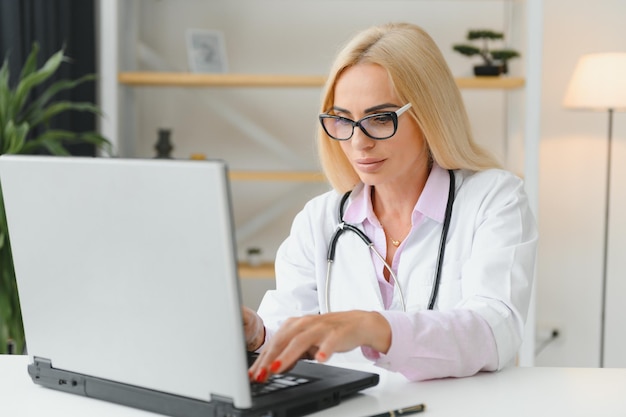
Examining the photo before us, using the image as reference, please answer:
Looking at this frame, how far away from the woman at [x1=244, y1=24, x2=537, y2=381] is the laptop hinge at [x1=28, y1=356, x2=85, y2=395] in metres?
0.31

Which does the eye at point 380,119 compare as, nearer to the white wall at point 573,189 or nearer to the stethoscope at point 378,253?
the stethoscope at point 378,253

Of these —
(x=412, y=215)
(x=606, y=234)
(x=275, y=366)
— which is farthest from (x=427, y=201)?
(x=606, y=234)

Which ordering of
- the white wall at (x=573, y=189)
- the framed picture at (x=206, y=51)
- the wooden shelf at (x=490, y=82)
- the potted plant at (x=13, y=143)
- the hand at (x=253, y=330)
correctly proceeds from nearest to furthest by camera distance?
the hand at (x=253, y=330) → the potted plant at (x=13, y=143) → the wooden shelf at (x=490, y=82) → the framed picture at (x=206, y=51) → the white wall at (x=573, y=189)

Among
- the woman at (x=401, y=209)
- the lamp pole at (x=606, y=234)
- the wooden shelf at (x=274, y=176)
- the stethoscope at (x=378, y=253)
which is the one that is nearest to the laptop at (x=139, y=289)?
the woman at (x=401, y=209)

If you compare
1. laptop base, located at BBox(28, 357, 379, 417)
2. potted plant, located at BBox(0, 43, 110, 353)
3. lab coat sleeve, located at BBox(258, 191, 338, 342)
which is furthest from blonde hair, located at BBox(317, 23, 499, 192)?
potted plant, located at BBox(0, 43, 110, 353)

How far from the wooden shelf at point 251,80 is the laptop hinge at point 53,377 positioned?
80.3 inches

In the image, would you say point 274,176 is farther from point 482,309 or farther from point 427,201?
point 482,309

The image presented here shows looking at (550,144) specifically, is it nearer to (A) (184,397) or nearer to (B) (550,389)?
(B) (550,389)

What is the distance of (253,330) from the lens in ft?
4.82

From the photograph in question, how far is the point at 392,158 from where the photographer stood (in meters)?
1.73

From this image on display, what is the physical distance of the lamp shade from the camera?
3191 mm

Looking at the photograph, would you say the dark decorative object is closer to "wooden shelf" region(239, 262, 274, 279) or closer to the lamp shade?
"wooden shelf" region(239, 262, 274, 279)

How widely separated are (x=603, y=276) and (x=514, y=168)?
54 centimetres

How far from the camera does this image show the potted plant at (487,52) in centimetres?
324
